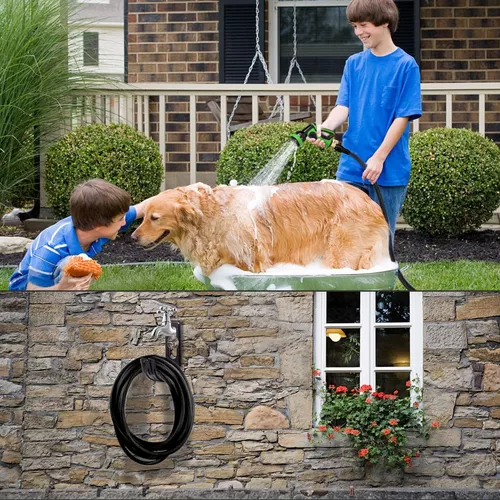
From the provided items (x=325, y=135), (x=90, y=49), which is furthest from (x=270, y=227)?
(x=90, y=49)

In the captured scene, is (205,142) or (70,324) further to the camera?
(205,142)

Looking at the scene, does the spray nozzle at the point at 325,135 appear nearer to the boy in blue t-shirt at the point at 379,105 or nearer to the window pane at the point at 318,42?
Answer: the boy in blue t-shirt at the point at 379,105

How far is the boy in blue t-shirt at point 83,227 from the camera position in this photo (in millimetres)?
2115

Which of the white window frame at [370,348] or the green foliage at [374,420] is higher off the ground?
the white window frame at [370,348]

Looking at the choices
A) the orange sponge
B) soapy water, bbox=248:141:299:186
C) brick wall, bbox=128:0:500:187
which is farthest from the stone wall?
brick wall, bbox=128:0:500:187

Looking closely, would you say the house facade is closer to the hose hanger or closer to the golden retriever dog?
the hose hanger

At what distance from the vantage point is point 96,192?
84.0 inches

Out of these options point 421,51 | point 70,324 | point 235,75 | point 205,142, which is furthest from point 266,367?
point 421,51

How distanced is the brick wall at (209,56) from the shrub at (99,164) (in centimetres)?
47

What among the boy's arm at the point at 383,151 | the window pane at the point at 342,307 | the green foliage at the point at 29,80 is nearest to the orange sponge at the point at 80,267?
the window pane at the point at 342,307

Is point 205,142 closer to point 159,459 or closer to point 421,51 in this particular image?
point 421,51

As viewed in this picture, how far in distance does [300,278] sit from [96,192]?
0.52 meters

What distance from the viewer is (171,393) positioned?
2.30 m

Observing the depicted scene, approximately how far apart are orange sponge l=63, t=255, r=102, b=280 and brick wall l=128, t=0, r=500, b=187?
1.56 metres
